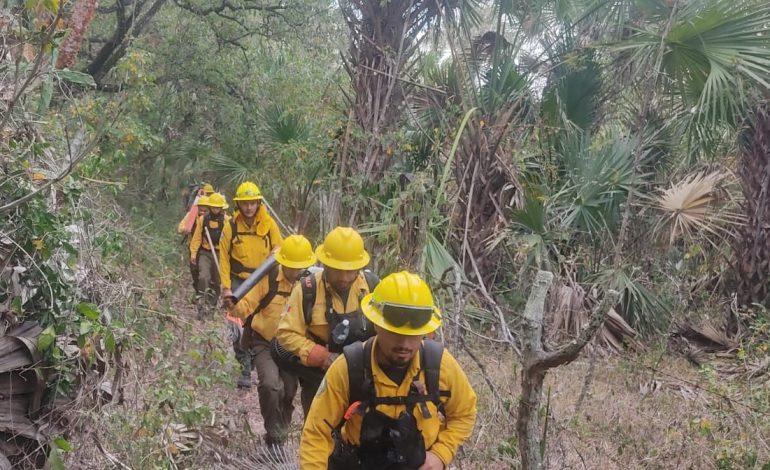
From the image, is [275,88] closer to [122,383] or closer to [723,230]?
[723,230]

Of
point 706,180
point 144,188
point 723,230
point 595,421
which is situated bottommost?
point 144,188

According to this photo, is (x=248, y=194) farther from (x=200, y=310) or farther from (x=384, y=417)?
(x=384, y=417)

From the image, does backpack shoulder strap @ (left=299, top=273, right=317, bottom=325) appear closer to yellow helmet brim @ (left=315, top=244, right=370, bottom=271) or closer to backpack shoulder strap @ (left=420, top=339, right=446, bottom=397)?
yellow helmet brim @ (left=315, top=244, right=370, bottom=271)

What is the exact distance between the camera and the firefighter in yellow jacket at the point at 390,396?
10.2 ft

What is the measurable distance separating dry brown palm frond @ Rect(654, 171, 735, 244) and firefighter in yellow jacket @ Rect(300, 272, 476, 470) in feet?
20.9

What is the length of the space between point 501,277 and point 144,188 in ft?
26.4

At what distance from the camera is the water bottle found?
425 cm

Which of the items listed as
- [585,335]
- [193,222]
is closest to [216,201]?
[193,222]

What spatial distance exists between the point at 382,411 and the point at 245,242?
4.38 metres

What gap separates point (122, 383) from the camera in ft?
12.8

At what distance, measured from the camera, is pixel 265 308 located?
5.45 metres

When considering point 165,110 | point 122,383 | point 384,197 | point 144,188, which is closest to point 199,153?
point 165,110

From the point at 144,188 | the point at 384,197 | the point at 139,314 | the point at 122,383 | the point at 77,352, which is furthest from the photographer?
the point at 144,188

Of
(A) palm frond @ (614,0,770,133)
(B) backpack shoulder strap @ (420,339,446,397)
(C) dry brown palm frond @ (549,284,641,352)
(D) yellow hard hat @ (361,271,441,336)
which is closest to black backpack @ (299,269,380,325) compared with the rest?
(D) yellow hard hat @ (361,271,441,336)
